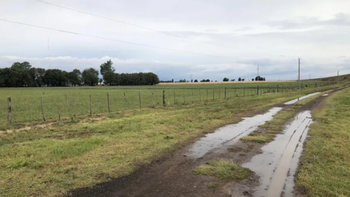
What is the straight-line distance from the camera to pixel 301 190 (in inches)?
181

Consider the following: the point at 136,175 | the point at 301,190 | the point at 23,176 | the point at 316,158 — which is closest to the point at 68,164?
the point at 23,176

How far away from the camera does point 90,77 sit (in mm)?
149500

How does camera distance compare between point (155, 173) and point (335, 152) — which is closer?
point (155, 173)

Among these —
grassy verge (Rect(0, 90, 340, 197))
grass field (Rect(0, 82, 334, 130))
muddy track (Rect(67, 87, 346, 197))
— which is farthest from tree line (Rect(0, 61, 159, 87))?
muddy track (Rect(67, 87, 346, 197))

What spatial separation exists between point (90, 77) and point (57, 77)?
1864 centimetres

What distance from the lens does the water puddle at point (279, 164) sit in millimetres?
4727

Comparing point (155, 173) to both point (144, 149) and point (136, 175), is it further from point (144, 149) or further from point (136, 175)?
point (144, 149)

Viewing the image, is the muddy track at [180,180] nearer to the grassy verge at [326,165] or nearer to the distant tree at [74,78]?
the grassy verge at [326,165]

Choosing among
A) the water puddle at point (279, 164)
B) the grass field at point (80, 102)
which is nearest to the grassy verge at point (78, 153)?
the water puddle at point (279, 164)

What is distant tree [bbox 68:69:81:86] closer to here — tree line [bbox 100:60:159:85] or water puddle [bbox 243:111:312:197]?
tree line [bbox 100:60:159:85]

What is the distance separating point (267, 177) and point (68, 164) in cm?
466

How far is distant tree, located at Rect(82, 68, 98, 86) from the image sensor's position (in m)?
150

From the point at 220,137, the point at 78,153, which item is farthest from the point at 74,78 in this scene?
the point at 78,153

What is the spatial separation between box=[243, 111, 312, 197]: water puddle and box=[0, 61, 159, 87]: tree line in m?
139
